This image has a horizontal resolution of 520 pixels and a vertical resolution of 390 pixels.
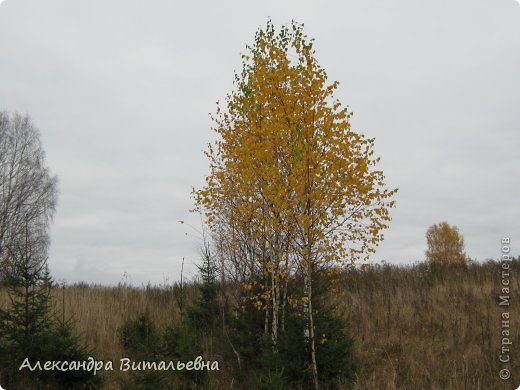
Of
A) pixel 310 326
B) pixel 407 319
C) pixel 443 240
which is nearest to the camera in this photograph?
pixel 310 326

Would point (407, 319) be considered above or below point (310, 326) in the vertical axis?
below

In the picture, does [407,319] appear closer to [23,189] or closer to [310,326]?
[310,326]

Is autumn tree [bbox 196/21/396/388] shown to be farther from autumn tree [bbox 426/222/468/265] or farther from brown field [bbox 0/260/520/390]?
autumn tree [bbox 426/222/468/265]

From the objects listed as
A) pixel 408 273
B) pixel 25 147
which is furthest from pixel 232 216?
pixel 25 147

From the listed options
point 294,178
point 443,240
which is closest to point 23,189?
point 294,178

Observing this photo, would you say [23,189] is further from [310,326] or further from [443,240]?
[443,240]

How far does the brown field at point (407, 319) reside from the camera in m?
10.4

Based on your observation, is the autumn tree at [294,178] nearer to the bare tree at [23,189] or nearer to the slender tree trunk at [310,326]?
the slender tree trunk at [310,326]

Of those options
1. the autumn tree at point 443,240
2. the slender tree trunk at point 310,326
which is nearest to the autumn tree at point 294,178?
the slender tree trunk at point 310,326

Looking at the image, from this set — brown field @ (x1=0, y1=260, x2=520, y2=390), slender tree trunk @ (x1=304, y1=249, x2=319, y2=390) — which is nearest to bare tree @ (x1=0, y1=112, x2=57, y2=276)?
brown field @ (x1=0, y1=260, x2=520, y2=390)

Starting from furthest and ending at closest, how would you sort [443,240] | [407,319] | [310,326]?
[443,240]
[407,319]
[310,326]

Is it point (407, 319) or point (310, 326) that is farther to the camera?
point (407, 319)

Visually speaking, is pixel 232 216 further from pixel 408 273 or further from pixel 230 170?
pixel 408 273

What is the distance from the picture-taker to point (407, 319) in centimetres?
→ 1386
